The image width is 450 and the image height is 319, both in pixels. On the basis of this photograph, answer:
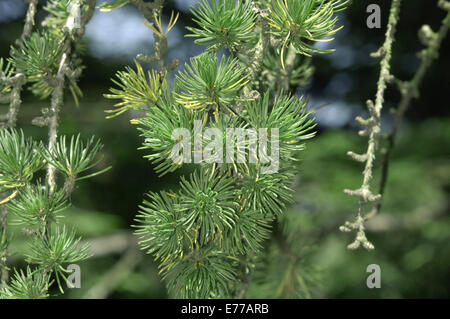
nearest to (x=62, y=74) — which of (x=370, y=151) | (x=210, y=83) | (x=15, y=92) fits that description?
(x=15, y=92)

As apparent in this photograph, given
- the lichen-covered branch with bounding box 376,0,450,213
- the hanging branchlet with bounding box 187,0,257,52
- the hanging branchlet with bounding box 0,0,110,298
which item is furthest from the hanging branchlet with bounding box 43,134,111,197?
the lichen-covered branch with bounding box 376,0,450,213

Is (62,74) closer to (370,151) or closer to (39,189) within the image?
(39,189)

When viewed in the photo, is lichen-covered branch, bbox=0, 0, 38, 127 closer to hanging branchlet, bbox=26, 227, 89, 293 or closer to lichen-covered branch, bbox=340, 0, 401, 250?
hanging branchlet, bbox=26, 227, 89, 293

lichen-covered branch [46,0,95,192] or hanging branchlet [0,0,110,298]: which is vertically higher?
lichen-covered branch [46,0,95,192]

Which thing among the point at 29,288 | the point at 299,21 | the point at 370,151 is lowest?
the point at 29,288

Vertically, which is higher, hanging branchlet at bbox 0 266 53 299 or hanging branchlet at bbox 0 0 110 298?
hanging branchlet at bbox 0 0 110 298

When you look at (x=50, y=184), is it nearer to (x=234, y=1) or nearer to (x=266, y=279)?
(x=234, y=1)

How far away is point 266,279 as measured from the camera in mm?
676

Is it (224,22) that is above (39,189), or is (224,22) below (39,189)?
above

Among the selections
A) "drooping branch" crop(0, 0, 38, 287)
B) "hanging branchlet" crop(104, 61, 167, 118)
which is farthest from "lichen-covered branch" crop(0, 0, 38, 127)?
"hanging branchlet" crop(104, 61, 167, 118)

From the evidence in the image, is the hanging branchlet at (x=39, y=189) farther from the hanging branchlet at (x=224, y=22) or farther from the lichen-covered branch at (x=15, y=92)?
the hanging branchlet at (x=224, y=22)

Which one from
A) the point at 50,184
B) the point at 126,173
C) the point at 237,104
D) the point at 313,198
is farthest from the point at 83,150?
the point at 126,173

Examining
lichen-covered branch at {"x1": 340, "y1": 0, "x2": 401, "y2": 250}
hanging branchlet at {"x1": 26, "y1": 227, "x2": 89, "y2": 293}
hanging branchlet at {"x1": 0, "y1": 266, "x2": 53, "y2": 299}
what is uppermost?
lichen-covered branch at {"x1": 340, "y1": 0, "x2": 401, "y2": 250}

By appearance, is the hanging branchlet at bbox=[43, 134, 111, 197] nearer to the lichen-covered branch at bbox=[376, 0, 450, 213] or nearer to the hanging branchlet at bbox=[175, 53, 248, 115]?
the hanging branchlet at bbox=[175, 53, 248, 115]
